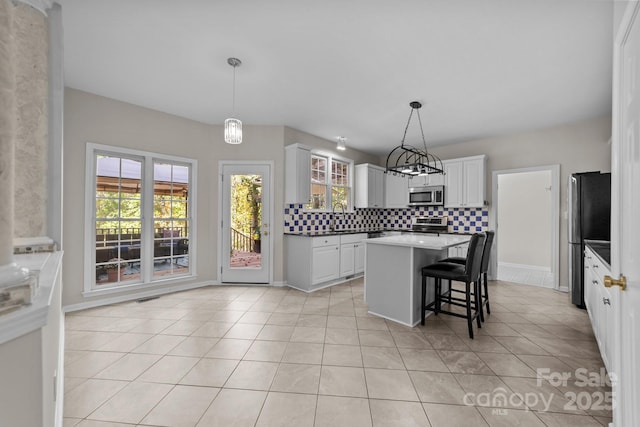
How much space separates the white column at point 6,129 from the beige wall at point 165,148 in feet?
9.76

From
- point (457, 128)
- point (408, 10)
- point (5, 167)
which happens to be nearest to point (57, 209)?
point (5, 167)

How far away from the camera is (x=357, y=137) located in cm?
504

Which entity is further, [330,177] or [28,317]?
[330,177]

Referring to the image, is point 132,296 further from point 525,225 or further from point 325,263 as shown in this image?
point 525,225

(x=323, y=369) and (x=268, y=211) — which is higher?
(x=268, y=211)

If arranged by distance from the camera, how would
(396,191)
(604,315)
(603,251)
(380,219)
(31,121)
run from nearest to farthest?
(31,121)
(604,315)
(603,251)
(396,191)
(380,219)

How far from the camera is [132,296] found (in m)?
3.58

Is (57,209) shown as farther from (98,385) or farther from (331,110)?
A: (331,110)

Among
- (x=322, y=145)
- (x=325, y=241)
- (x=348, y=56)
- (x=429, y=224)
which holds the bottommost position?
(x=325, y=241)

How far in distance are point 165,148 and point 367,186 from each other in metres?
3.65

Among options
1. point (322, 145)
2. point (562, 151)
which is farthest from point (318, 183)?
point (562, 151)

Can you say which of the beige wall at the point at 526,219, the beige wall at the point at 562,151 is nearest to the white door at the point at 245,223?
the beige wall at the point at 562,151

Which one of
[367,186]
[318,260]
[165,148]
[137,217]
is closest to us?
[137,217]

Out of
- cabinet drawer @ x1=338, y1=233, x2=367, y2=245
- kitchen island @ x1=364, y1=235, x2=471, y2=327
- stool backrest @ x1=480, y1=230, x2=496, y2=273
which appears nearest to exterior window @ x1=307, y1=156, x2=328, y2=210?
cabinet drawer @ x1=338, y1=233, x2=367, y2=245
